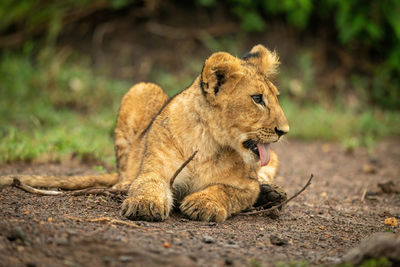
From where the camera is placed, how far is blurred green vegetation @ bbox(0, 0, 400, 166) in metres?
8.66

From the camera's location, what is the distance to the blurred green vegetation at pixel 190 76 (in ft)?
28.4

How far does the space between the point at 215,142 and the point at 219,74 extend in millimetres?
563

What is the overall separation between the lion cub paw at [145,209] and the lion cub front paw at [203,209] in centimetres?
21

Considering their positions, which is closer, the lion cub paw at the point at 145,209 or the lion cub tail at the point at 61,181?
the lion cub paw at the point at 145,209

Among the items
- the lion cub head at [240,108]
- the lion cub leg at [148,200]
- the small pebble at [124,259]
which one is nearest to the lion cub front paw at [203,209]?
the lion cub leg at [148,200]

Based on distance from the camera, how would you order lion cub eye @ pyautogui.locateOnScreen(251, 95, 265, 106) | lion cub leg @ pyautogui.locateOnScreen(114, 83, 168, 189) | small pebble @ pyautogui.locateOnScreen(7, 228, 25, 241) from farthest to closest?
lion cub leg @ pyautogui.locateOnScreen(114, 83, 168, 189) < lion cub eye @ pyautogui.locateOnScreen(251, 95, 265, 106) < small pebble @ pyautogui.locateOnScreen(7, 228, 25, 241)

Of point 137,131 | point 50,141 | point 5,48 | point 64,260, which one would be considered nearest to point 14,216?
point 64,260

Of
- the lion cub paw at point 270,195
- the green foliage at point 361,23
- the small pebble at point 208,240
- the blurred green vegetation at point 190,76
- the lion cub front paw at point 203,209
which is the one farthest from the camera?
the green foliage at point 361,23

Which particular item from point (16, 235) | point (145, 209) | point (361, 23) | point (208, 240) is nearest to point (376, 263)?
point (208, 240)

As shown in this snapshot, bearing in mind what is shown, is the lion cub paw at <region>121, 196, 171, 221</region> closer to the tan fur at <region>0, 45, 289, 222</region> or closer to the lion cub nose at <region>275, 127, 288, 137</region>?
the tan fur at <region>0, 45, 289, 222</region>

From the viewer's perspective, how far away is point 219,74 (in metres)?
3.95

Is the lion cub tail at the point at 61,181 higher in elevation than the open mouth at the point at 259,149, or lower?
lower

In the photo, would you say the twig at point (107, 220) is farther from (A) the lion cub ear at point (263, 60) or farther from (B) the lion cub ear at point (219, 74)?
(A) the lion cub ear at point (263, 60)

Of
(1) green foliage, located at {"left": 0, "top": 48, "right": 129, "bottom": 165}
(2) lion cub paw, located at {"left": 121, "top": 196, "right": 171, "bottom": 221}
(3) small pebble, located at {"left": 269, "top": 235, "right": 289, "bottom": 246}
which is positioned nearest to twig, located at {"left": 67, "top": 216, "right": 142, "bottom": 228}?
(2) lion cub paw, located at {"left": 121, "top": 196, "right": 171, "bottom": 221}
